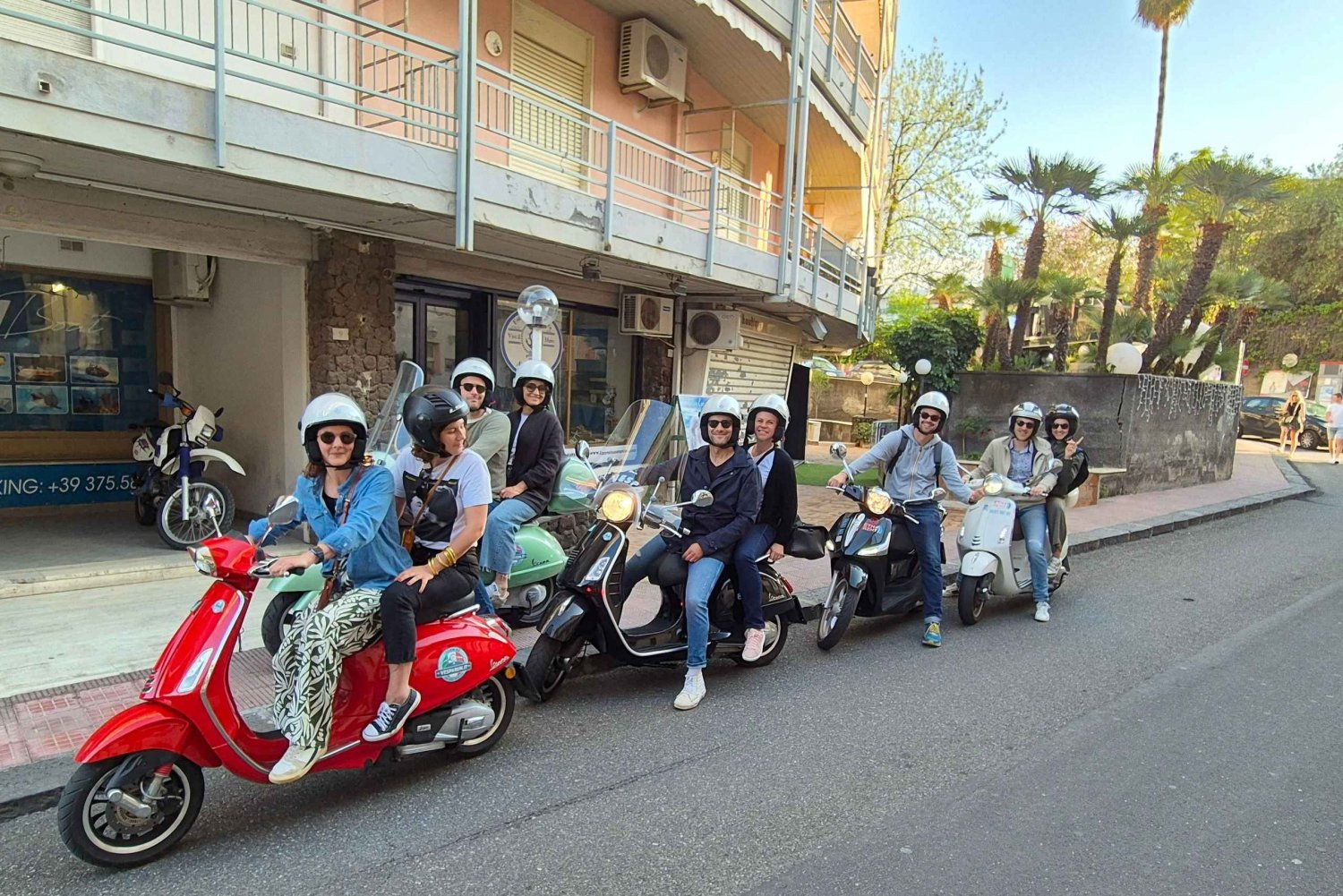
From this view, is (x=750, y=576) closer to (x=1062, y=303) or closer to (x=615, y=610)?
(x=615, y=610)

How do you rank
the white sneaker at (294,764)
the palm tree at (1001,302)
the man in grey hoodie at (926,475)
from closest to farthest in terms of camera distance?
the white sneaker at (294,764) < the man in grey hoodie at (926,475) < the palm tree at (1001,302)

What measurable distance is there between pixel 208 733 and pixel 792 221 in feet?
33.7

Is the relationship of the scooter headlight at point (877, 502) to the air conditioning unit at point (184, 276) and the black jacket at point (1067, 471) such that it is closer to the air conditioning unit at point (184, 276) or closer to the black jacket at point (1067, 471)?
the black jacket at point (1067, 471)

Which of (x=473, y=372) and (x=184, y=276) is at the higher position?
(x=184, y=276)

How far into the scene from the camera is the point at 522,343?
29.6ft

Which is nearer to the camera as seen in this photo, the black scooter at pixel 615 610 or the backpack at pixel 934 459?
the black scooter at pixel 615 610

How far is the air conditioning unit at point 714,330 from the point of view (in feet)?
38.6

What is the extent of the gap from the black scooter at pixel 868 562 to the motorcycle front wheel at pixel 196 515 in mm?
5469

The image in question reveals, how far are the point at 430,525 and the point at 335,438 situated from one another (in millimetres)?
672

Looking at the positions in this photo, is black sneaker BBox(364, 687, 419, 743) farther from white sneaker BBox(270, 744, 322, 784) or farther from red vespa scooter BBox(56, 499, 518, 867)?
white sneaker BBox(270, 744, 322, 784)

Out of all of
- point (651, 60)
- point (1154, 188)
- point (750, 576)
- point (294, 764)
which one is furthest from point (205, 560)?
point (1154, 188)

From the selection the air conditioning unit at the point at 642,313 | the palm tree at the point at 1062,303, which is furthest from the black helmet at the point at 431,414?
the palm tree at the point at 1062,303

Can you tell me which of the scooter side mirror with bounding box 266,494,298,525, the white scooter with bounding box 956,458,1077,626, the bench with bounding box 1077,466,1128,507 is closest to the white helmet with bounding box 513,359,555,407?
the scooter side mirror with bounding box 266,494,298,525

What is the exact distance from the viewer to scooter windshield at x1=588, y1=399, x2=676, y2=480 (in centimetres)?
611
